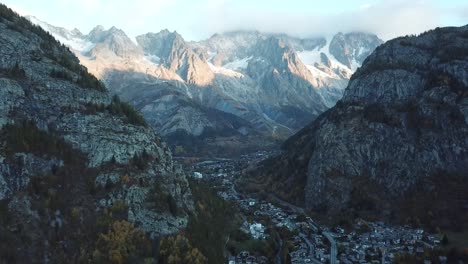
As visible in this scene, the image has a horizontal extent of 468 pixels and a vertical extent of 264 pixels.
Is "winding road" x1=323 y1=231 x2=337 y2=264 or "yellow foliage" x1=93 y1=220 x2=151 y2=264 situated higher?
"yellow foliage" x1=93 y1=220 x2=151 y2=264

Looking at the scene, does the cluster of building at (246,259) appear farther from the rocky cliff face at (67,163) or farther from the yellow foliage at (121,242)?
the yellow foliage at (121,242)

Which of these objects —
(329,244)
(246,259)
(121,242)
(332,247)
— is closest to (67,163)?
(121,242)

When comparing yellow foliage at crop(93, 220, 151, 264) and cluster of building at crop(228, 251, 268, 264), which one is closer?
yellow foliage at crop(93, 220, 151, 264)

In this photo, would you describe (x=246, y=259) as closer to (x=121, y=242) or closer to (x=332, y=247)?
(x=332, y=247)

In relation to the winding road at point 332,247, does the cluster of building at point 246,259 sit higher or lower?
higher

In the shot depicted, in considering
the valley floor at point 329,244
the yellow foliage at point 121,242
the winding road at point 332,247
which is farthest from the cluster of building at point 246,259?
the yellow foliage at point 121,242

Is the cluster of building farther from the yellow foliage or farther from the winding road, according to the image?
the yellow foliage

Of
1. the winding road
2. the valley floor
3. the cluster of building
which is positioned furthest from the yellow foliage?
the winding road

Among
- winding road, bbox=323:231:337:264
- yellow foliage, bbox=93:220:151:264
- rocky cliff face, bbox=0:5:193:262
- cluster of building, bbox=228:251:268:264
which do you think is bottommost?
winding road, bbox=323:231:337:264

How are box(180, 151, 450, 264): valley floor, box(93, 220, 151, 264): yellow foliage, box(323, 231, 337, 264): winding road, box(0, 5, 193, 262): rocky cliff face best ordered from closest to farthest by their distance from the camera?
box(0, 5, 193, 262): rocky cliff face, box(93, 220, 151, 264): yellow foliage, box(180, 151, 450, 264): valley floor, box(323, 231, 337, 264): winding road
